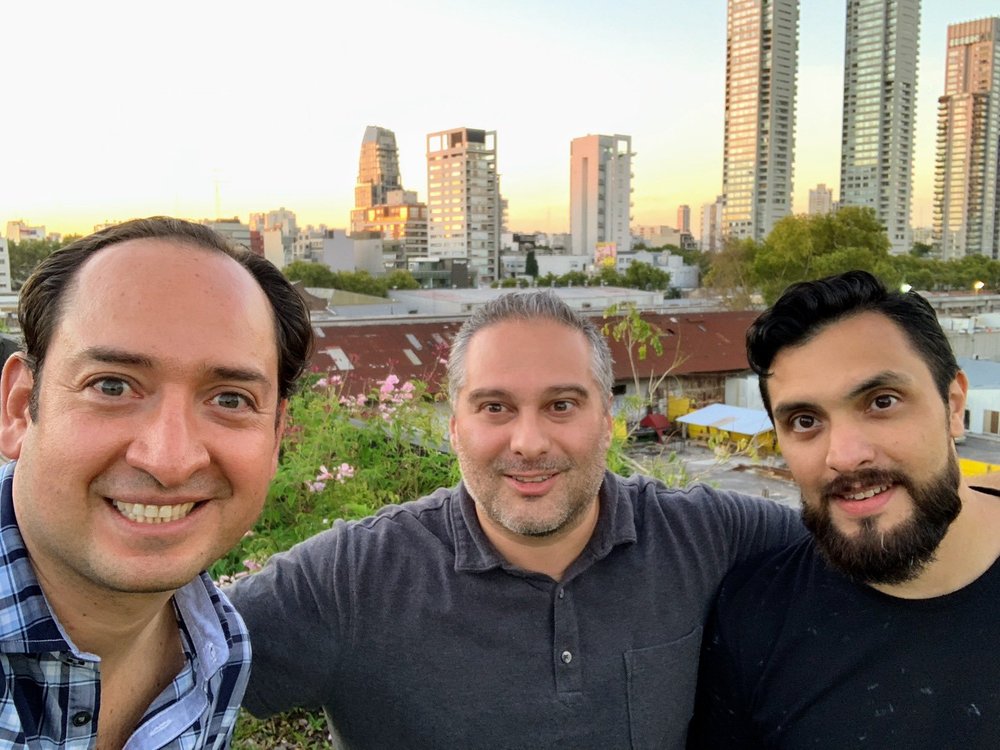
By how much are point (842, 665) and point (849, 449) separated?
44 cm

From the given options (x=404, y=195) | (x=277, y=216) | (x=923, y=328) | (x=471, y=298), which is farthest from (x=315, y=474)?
(x=277, y=216)

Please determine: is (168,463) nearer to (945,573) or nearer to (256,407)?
(256,407)

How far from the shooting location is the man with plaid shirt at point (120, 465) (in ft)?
3.91

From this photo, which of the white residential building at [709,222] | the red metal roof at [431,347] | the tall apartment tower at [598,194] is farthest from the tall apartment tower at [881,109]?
the red metal roof at [431,347]

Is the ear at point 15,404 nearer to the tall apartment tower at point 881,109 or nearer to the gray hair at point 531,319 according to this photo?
the gray hair at point 531,319

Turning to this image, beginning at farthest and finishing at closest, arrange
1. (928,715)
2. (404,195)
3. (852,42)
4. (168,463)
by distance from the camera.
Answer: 1. (404,195)
2. (852,42)
3. (928,715)
4. (168,463)

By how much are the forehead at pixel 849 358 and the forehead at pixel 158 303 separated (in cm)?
117

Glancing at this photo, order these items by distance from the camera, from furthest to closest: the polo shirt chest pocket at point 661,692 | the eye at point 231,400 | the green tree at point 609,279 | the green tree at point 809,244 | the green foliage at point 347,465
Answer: the green tree at point 609,279 < the green tree at point 809,244 < the green foliage at point 347,465 < the polo shirt chest pocket at point 661,692 < the eye at point 231,400

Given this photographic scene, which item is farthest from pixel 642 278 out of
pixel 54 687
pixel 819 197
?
pixel 819 197

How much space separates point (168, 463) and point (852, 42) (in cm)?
9991

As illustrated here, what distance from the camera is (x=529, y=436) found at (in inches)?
73.0

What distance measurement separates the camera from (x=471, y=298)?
39188mm

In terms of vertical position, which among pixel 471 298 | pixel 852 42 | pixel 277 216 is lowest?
pixel 471 298

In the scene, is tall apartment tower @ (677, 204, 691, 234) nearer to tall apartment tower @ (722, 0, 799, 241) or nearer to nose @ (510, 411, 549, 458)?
tall apartment tower @ (722, 0, 799, 241)
